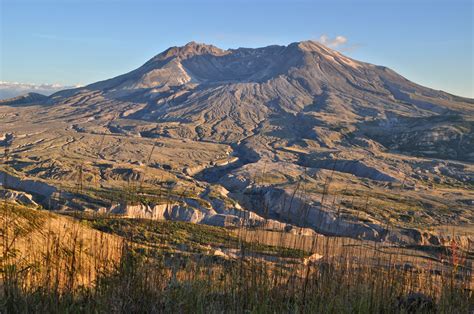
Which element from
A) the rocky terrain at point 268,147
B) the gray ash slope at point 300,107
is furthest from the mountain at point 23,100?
the gray ash slope at point 300,107

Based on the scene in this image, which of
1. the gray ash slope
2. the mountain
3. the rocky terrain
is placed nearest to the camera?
the rocky terrain

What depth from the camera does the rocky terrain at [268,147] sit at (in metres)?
53.9

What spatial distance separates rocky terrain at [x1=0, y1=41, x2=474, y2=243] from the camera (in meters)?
A: 53.9

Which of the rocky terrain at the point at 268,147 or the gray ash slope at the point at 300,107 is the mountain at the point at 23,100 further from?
the gray ash slope at the point at 300,107

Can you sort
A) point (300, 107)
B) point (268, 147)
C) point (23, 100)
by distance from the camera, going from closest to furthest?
point (268, 147) → point (300, 107) → point (23, 100)

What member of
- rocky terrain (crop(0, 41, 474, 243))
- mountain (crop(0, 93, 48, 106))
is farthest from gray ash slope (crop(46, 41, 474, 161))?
mountain (crop(0, 93, 48, 106))

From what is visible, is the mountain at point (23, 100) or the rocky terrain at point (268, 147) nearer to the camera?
the rocky terrain at point (268, 147)

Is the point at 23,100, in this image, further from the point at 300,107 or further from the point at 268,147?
the point at 268,147

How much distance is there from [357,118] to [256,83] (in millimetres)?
49575

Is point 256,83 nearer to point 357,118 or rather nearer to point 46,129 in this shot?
point 357,118

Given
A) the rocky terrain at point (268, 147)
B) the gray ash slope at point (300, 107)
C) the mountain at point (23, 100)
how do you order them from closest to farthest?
the rocky terrain at point (268, 147) → the gray ash slope at point (300, 107) → the mountain at point (23, 100)

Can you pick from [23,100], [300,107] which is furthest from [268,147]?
[23,100]

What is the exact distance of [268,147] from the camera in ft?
364

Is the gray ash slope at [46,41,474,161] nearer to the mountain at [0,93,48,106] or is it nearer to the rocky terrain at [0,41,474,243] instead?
the rocky terrain at [0,41,474,243]
